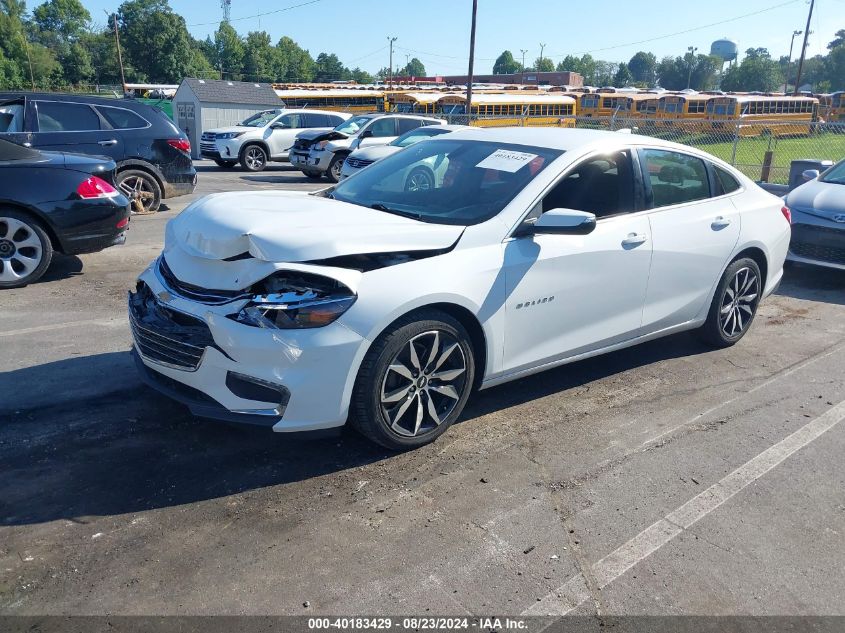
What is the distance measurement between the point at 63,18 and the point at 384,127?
121043 millimetres

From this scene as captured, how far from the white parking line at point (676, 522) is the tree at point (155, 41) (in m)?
93.2

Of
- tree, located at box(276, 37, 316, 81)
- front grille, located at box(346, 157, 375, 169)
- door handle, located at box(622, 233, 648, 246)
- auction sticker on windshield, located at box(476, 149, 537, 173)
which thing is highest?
tree, located at box(276, 37, 316, 81)

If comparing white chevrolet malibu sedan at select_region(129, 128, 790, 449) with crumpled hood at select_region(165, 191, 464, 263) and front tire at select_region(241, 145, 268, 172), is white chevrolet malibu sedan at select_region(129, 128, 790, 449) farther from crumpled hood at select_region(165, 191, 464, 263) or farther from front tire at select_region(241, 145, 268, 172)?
front tire at select_region(241, 145, 268, 172)

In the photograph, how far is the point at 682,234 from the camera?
16.8ft

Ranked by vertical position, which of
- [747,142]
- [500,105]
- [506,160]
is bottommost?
[747,142]

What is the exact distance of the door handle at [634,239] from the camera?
473 centimetres

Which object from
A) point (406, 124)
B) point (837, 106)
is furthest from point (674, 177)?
point (837, 106)

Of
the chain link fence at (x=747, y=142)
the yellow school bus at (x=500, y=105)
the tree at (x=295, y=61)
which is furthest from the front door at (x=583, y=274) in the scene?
the tree at (x=295, y=61)

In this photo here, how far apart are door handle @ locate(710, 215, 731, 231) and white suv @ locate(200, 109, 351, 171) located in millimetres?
17077

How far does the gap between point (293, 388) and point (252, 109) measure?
89.4 feet

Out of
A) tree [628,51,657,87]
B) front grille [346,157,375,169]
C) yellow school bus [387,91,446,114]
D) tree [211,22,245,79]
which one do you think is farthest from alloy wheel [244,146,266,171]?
tree [628,51,657,87]

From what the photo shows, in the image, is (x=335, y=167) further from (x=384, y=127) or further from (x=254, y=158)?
(x=254, y=158)

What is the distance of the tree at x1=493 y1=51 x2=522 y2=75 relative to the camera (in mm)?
164125

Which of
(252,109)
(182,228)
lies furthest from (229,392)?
(252,109)
